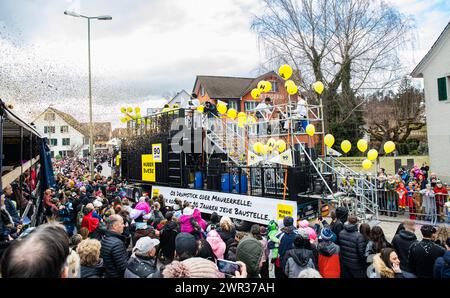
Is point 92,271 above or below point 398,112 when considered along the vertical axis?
below

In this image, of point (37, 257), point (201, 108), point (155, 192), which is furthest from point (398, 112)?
point (37, 257)

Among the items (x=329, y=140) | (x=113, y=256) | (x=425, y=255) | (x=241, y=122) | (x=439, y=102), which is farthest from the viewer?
(x=439, y=102)

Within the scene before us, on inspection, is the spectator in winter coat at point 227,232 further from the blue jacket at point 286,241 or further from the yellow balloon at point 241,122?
the yellow balloon at point 241,122

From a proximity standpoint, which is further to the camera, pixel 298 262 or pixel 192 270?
pixel 298 262

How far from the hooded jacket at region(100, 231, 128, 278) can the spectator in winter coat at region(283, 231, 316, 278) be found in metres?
1.90

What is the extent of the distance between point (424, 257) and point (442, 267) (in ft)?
1.20

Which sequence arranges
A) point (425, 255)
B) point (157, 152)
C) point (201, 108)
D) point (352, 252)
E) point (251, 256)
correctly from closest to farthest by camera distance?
point (251, 256), point (425, 255), point (352, 252), point (201, 108), point (157, 152)


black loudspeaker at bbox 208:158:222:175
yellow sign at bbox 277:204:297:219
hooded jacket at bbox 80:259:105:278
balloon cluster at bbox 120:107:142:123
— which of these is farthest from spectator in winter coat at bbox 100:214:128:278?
balloon cluster at bbox 120:107:142:123

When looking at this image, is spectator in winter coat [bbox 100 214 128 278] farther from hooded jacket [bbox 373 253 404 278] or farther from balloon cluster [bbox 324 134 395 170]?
balloon cluster [bbox 324 134 395 170]

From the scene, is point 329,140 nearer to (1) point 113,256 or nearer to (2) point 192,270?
(1) point 113,256

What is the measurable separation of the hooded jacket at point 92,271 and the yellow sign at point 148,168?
8955mm

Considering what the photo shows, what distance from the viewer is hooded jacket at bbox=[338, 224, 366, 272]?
4070mm

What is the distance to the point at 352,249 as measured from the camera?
4113 millimetres

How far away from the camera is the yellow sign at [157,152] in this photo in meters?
11.5
